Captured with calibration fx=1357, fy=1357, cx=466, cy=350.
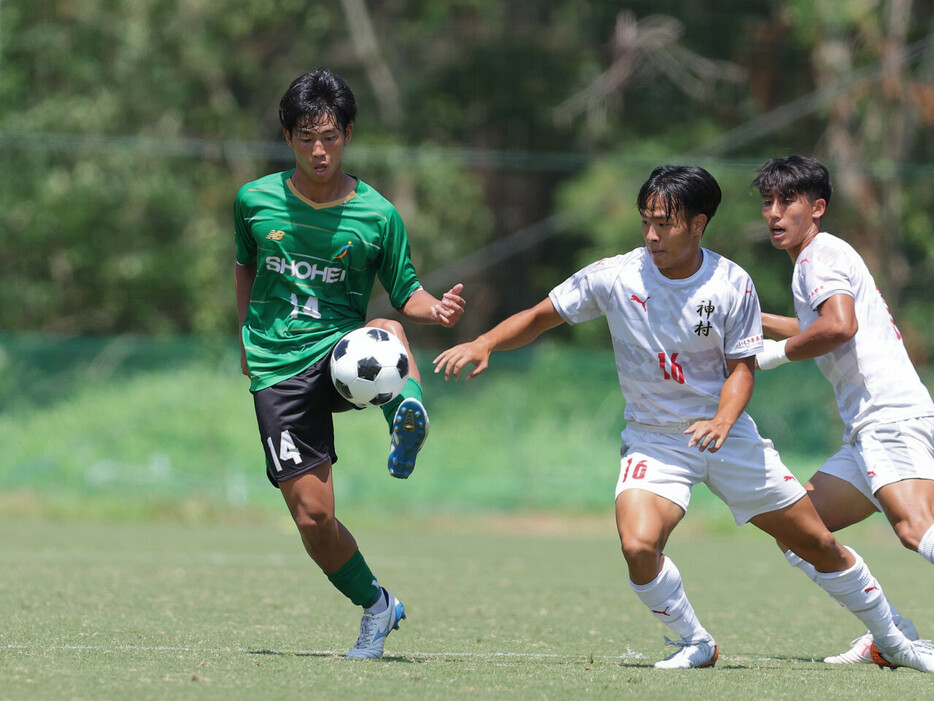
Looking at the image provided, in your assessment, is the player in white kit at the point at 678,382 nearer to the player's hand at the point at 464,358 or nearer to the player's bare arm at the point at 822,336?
the player's hand at the point at 464,358

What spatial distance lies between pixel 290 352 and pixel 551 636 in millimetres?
2084

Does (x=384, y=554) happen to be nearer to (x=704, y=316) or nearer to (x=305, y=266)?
(x=305, y=266)

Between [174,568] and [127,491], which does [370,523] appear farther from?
[174,568]

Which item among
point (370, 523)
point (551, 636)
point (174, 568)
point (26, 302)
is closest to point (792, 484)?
point (551, 636)

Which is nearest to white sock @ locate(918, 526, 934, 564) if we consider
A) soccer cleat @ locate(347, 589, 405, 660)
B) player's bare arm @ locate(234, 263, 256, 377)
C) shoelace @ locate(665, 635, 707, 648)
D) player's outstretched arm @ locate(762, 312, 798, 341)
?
shoelace @ locate(665, 635, 707, 648)

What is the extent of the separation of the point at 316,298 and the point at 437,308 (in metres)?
0.51

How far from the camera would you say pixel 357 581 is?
5465 mm

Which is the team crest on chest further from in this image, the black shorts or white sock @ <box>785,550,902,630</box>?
the black shorts

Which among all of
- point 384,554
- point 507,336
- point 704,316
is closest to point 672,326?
point 704,316

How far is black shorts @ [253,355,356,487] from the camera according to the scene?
5.26 meters

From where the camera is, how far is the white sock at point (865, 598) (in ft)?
17.9

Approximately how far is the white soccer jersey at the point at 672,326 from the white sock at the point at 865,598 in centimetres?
86

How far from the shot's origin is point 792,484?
5270mm

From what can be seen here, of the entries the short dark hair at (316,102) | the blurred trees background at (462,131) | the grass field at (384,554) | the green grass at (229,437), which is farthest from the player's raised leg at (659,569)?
the blurred trees background at (462,131)
